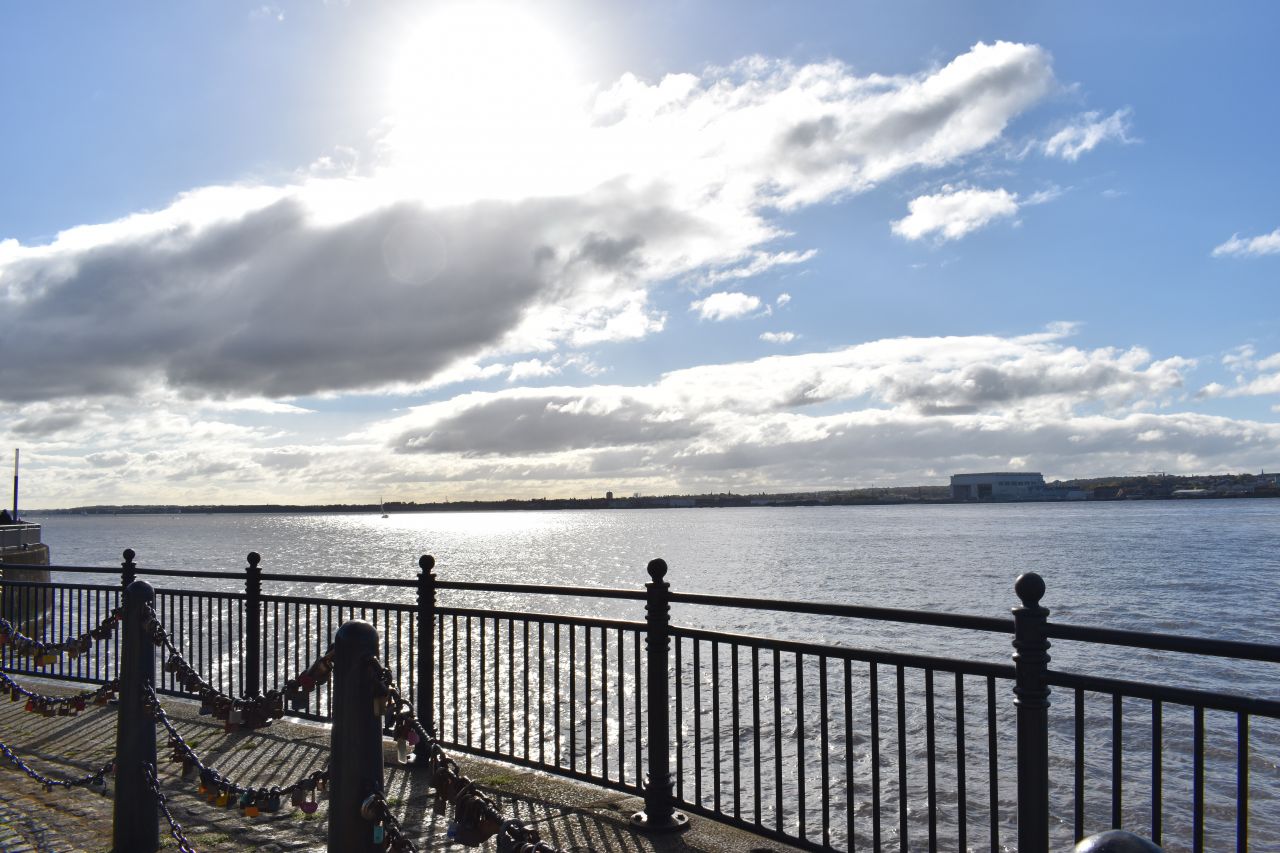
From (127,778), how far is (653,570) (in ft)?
10.3

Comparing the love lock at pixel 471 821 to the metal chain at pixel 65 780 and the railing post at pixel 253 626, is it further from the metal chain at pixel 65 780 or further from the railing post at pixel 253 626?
the railing post at pixel 253 626

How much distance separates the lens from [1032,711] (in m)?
3.94

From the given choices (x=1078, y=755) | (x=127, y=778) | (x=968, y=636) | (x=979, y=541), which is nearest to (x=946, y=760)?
(x=1078, y=755)

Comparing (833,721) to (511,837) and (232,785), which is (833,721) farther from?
(511,837)

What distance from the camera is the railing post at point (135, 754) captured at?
16.4 feet

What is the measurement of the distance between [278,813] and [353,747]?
3.15 meters

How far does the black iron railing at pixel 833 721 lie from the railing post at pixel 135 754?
6.86 feet

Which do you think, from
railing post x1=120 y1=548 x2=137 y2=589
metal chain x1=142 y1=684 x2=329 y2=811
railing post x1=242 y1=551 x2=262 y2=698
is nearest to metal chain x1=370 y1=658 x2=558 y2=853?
metal chain x1=142 y1=684 x2=329 y2=811

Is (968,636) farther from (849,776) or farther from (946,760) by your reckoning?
(849,776)

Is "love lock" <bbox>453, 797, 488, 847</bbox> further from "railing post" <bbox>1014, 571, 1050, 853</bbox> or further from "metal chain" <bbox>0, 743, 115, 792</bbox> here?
"metal chain" <bbox>0, 743, 115, 792</bbox>

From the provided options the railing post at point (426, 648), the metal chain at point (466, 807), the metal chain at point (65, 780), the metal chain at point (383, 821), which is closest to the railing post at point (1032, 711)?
the metal chain at point (466, 807)

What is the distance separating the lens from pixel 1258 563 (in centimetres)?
5925

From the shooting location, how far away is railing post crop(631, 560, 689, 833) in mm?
5613

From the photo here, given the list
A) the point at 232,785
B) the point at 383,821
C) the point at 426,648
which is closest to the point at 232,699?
the point at 232,785
